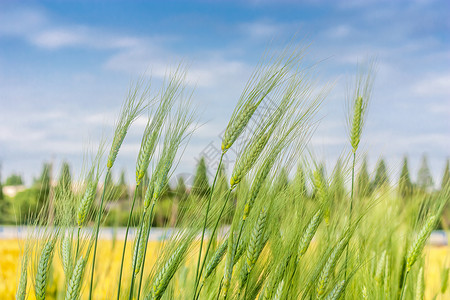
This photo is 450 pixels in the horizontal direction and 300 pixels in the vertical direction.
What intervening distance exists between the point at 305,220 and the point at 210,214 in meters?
0.25

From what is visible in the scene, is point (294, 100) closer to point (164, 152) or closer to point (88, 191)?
point (164, 152)

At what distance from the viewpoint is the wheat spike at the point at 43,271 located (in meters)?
1.02

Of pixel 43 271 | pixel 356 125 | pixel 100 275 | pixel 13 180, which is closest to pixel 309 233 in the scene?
pixel 356 125

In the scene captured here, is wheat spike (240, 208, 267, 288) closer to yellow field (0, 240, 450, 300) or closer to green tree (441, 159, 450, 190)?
yellow field (0, 240, 450, 300)

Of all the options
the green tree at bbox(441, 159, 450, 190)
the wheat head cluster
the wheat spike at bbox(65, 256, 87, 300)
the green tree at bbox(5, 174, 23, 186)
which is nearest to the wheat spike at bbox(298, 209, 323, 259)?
the wheat head cluster

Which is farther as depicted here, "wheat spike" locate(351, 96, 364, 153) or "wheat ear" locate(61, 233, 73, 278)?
"wheat spike" locate(351, 96, 364, 153)

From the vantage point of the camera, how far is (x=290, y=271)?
1.06 m

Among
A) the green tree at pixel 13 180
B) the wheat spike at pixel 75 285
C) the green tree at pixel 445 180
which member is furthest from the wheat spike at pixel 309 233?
the green tree at pixel 13 180

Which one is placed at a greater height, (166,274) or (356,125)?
(356,125)

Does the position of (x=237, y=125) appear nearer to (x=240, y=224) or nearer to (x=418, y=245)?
(x=240, y=224)

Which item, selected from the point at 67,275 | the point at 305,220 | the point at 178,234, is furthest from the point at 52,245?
the point at 305,220

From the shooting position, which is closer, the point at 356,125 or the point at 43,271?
the point at 43,271

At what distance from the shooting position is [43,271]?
1.04m

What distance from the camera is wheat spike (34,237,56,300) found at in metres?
1.02
